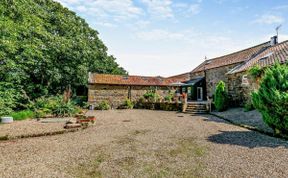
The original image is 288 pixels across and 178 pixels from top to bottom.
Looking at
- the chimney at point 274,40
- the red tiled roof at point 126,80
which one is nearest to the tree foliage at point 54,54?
the red tiled roof at point 126,80

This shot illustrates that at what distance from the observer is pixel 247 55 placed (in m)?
19.9

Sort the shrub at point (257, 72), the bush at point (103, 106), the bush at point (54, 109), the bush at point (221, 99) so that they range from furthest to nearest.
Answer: the bush at point (103, 106) → the bush at point (221, 99) → the bush at point (54, 109) → the shrub at point (257, 72)

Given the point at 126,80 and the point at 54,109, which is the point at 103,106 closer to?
the point at 126,80

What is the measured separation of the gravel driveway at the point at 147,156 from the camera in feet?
14.1

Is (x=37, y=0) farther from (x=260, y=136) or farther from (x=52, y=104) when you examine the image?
(x=260, y=136)

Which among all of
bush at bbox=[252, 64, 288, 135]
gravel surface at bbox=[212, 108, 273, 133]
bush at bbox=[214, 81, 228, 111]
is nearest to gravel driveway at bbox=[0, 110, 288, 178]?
bush at bbox=[252, 64, 288, 135]

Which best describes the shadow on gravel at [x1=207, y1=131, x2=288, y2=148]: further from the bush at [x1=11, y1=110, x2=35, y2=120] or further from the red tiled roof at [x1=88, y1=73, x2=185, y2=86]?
the red tiled roof at [x1=88, y1=73, x2=185, y2=86]

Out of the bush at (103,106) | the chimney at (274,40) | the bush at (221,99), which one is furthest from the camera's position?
the bush at (103,106)

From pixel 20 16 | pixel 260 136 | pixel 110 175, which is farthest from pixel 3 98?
pixel 260 136

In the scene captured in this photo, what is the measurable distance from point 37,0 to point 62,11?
3.34 m

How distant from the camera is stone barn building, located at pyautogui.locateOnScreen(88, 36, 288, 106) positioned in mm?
16594

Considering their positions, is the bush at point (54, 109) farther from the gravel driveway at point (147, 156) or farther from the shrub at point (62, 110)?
the gravel driveway at point (147, 156)

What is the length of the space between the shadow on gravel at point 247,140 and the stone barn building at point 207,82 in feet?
28.7

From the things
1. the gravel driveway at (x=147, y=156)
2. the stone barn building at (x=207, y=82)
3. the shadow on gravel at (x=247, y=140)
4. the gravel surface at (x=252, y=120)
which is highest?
the stone barn building at (x=207, y=82)
